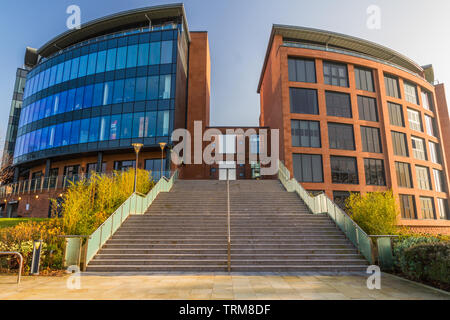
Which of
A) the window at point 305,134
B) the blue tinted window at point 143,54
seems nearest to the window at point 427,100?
the window at point 305,134

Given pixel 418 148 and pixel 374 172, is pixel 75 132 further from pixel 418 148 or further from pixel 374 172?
Answer: pixel 418 148

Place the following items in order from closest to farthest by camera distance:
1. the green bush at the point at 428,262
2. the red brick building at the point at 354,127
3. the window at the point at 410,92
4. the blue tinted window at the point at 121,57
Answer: the green bush at the point at 428,262
the red brick building at the point at 354,127
the blue tinted window at the point at 121,57
the window at the point at 410,92

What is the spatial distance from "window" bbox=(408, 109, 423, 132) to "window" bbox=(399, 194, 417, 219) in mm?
8341

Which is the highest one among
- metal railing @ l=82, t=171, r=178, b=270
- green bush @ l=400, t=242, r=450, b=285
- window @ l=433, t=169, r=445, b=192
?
window @ l=433, t=169, r=445, b=192

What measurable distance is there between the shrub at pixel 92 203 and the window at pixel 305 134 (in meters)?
15.9

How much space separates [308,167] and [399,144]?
11113 millimetres

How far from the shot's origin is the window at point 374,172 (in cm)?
2598

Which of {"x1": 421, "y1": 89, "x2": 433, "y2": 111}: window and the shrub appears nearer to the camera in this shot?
the shrub

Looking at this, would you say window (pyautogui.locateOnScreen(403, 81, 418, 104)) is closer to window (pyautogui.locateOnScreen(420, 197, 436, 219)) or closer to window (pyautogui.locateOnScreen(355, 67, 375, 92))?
window (pyautogui.locateOnScreen(355, 67, 375, 92))

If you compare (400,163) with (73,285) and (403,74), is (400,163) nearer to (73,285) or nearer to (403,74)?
(403,74)

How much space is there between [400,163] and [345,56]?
12682 millimetres

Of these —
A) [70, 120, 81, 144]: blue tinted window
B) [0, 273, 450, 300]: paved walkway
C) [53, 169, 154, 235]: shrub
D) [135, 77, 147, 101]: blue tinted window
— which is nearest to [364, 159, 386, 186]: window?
[0, 273, 450, 300]: paved walkway

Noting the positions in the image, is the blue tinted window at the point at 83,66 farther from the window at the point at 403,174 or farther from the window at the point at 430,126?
the window at the point at 430,126

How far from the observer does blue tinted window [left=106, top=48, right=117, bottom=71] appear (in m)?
27.9
